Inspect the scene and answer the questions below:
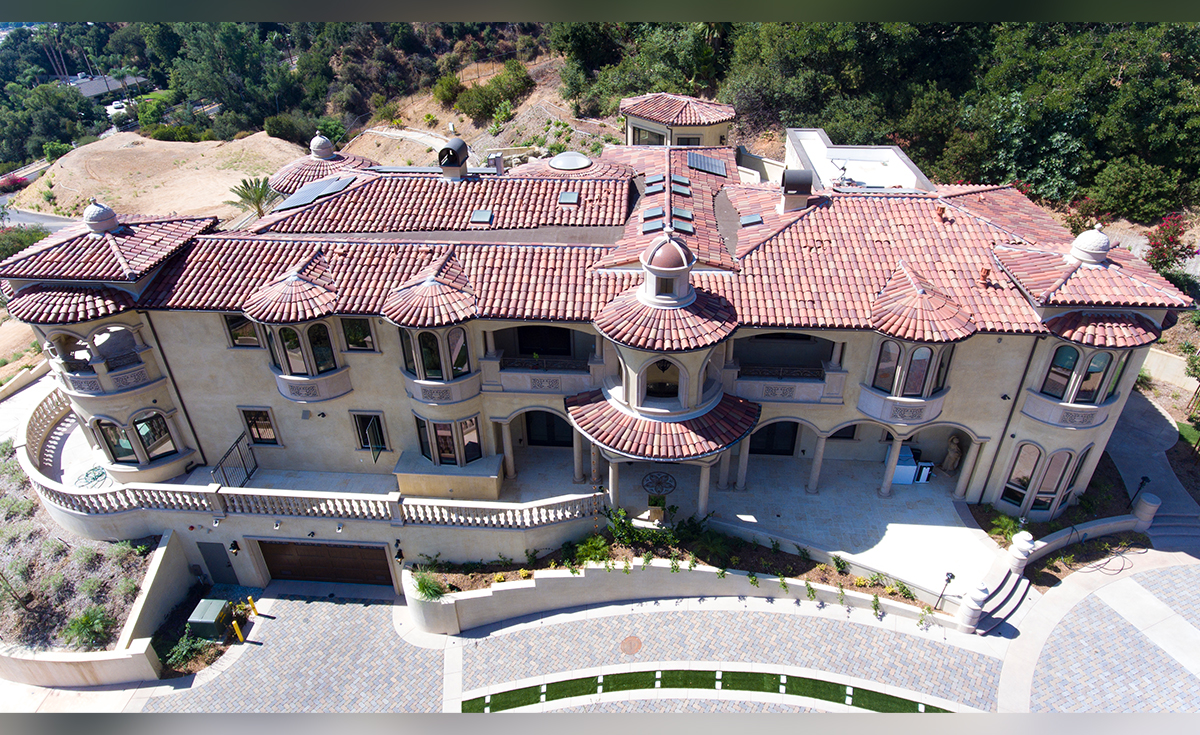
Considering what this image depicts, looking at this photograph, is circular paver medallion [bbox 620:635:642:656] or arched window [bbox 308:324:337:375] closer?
circular paver medallion [bbox 620:635:642:656]

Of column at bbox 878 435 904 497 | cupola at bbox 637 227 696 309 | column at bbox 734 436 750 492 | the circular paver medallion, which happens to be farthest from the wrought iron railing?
the circular paver medallion

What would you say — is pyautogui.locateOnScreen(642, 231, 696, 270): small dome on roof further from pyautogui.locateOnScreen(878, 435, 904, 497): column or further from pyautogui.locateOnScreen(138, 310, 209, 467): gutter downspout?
pyautogui.locateOnScreen(138, 310, 209, 467): gutter downspout

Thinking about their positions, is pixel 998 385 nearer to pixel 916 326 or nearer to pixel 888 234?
pixel 916 326

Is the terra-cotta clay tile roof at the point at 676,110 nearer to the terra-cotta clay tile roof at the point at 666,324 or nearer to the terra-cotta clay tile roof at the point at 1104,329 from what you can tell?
the terra-cotta clay tile roof at the point at 666,324

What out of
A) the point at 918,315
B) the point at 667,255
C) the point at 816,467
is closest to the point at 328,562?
the point at 667,255

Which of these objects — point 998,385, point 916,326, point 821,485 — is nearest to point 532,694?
point 821,485

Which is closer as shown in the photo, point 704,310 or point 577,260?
point 704,310
